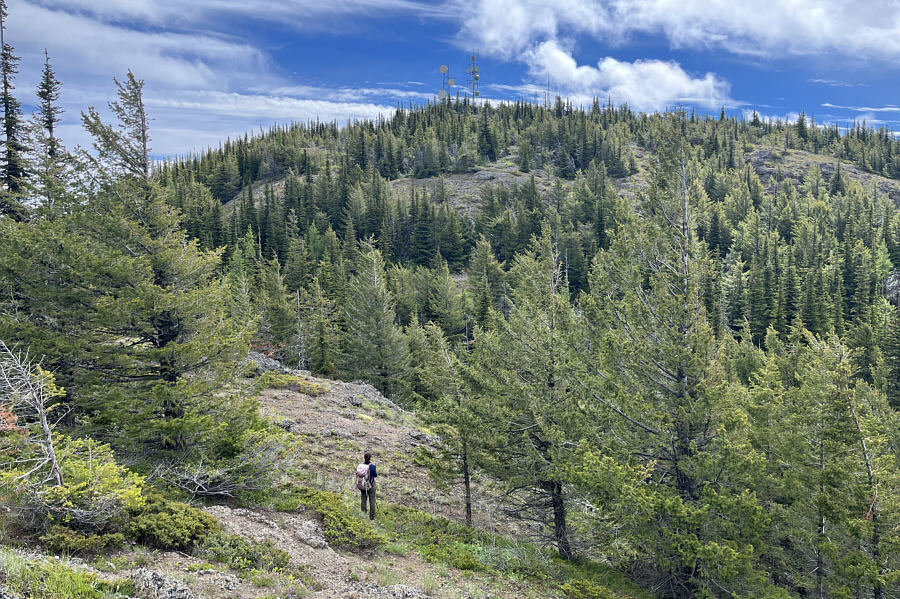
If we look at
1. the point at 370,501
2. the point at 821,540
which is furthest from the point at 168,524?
the point at 821,540

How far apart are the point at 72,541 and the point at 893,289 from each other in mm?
102937

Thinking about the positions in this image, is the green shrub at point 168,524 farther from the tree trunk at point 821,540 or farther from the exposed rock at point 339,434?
the tree trunk at point 821,540

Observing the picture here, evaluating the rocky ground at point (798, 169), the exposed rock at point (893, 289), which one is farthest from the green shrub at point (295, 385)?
the rocky ground at point (798, 169)

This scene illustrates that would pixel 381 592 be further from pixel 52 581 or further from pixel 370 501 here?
pixel 370 501

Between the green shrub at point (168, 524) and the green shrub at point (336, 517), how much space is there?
121 inches

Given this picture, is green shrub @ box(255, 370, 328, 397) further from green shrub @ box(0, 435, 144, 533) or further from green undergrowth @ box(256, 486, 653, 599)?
green shrub @ box(0, 435, 144, 533)

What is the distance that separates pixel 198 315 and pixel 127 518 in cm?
633

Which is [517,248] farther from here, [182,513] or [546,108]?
[546,108]

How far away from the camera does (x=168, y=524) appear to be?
29.8ft

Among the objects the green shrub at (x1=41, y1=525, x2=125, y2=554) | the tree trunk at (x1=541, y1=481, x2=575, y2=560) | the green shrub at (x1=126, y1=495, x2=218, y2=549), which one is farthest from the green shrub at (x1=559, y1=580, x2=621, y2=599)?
the green shrub at (x1=41, y1=525, x2=125, y2=554)

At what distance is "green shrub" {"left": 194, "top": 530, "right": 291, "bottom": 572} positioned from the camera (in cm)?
903

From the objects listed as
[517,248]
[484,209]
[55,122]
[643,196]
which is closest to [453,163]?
[484,209]

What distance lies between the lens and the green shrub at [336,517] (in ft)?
39.1

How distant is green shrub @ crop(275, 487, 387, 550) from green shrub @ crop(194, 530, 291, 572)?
2.38 metres
